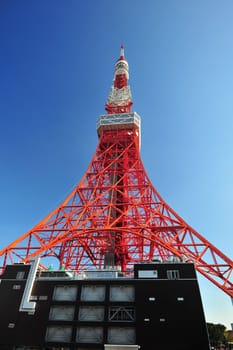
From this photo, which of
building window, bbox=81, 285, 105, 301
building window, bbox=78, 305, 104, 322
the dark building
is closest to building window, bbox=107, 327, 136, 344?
the dark building

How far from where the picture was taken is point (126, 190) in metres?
25.7

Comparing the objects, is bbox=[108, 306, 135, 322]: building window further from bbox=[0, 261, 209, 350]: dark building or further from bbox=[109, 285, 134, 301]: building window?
bbox=[109, 285, 134, 301]: building window

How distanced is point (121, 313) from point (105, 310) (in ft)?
3.67

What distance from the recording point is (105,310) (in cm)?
1573

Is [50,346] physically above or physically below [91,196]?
below

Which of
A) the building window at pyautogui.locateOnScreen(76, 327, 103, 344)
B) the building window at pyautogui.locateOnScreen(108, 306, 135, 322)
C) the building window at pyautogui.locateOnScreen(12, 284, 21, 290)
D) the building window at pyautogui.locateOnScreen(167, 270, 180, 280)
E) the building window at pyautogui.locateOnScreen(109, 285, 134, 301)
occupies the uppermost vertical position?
the building window at pyautogui.locateOnScreen(167, 270, 180, 280)

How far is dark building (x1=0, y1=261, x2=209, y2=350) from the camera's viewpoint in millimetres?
14266

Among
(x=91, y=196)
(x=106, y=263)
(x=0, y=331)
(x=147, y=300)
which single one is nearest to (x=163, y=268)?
(x=147, y=300)

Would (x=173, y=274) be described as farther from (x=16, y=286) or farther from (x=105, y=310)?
(x=16, y=286)

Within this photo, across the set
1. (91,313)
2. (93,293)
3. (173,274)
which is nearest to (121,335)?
(91,313)

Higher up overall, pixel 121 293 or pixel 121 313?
pixel 121 293

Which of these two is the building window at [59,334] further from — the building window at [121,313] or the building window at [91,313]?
the building window at [121,313]

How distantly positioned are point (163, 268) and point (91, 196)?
9.72m

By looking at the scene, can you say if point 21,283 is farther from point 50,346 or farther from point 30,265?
point 50,346
